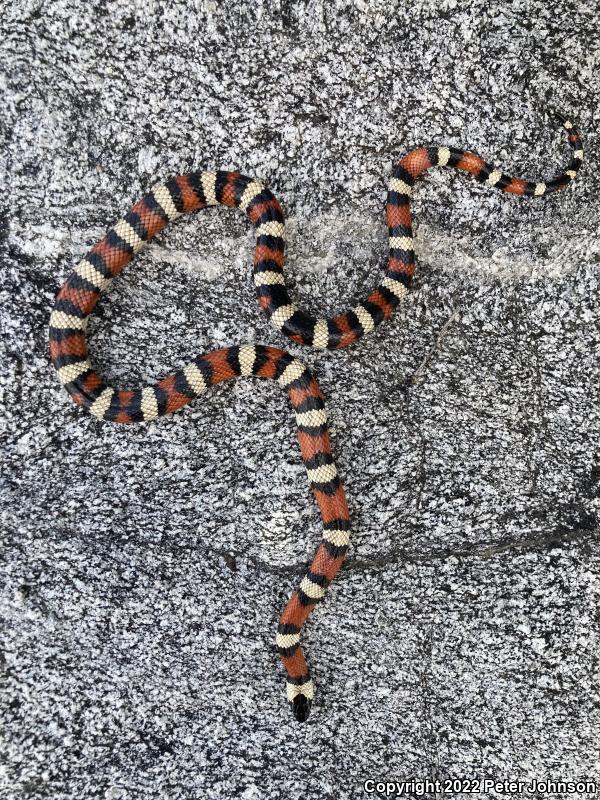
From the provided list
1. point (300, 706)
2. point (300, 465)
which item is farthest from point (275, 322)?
point (300, 706)

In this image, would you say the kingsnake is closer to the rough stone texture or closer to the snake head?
the snake head

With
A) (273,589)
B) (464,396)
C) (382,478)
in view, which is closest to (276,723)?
(273,589)

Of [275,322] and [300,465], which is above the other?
[275,322]

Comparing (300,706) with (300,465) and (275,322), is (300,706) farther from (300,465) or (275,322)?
(275,322)

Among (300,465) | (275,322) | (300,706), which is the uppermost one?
(275,322)

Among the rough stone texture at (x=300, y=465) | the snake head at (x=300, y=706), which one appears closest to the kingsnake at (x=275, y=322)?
the snake head at (x=300, y=706)

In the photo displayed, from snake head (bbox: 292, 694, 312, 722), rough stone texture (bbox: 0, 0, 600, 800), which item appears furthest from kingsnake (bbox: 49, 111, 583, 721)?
rough stone texture (bbox: 0, 0, 600, 800)
